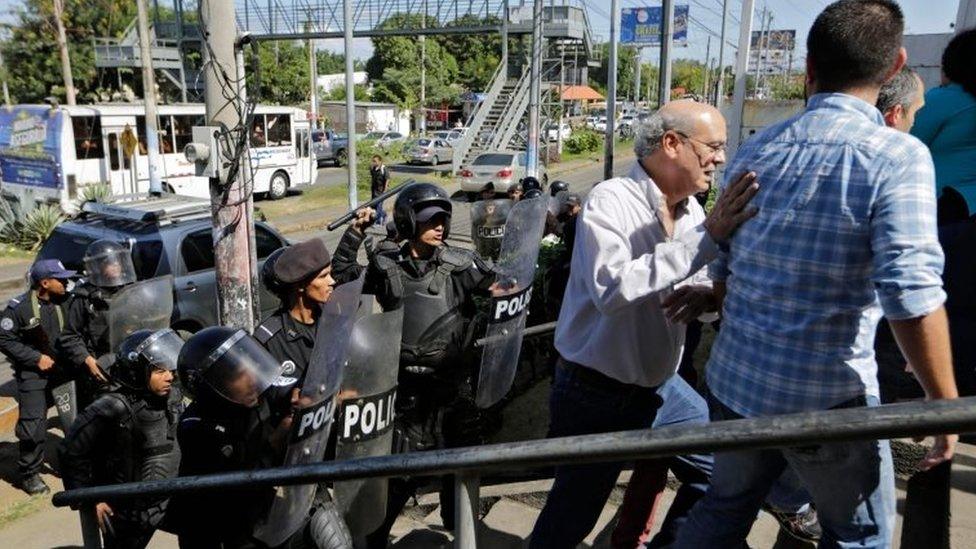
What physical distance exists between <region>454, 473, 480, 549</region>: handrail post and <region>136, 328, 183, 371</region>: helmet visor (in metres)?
2.08

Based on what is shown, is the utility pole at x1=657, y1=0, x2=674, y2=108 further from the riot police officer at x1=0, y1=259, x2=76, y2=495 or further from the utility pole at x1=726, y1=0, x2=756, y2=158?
the riot police officer at x1=0, y1=259, x2=76, y2=495

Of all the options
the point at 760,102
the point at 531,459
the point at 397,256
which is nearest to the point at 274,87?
the point at 760,102

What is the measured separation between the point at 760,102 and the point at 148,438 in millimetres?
8216

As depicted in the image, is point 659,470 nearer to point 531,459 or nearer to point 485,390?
point 485,390

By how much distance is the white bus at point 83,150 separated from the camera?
52.6 feet

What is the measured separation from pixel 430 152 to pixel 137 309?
27.6 m

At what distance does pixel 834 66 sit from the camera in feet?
5.48

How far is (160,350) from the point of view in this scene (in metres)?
3.32

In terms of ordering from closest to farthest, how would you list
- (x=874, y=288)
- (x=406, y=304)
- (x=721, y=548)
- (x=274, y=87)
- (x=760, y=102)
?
(x=874, y=288)
(x=721, y=548)
(x=406, y=304)
(x=760, y=102)
(x=274, y=87)

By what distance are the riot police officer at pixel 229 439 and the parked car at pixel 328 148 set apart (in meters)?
31.1

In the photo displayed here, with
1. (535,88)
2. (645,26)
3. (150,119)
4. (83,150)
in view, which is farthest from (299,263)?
(645,26)

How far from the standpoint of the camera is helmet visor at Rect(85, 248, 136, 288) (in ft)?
16.1

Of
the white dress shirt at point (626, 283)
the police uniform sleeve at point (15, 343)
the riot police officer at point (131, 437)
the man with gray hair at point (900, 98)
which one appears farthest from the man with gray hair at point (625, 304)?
the police uniform sleeve at point (15, 343)

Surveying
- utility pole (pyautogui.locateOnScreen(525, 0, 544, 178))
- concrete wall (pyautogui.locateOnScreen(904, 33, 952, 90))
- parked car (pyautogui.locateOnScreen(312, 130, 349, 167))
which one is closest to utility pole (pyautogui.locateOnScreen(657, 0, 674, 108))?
concrete wall (pyautogui.locateOnScreen(904, 33, 952, 90))
